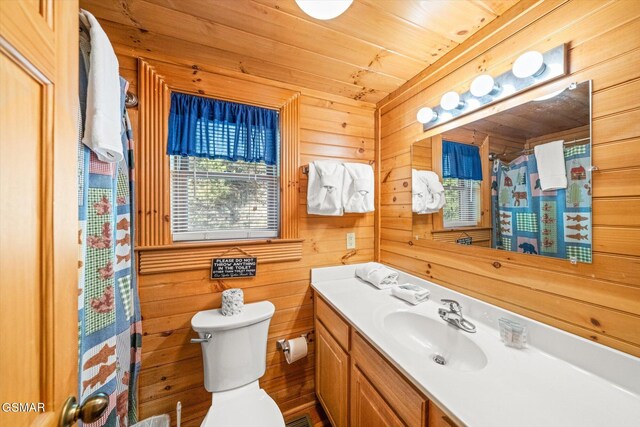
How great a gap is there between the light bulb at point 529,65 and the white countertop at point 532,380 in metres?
1.00

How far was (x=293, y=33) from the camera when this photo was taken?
1155 millimetres

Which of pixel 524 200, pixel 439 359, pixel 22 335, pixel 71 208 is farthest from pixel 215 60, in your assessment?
pixel 439 359

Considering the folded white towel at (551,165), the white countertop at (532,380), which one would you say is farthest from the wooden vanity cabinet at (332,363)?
the folded white towel at (551,165)

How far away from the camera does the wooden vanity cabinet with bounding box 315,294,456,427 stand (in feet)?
2.43

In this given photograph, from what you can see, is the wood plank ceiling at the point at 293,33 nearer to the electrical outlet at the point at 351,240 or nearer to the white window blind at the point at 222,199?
the white window blind at the point at 222,199

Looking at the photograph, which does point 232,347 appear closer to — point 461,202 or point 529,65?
point 461,202

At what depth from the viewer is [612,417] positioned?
605 mm

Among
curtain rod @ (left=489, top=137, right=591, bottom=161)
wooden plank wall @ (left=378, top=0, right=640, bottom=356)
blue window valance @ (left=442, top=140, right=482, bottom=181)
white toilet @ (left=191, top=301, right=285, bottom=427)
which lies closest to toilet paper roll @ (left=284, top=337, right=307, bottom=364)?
white toilet @ (left=191, top=301, right=285, bottom=427)

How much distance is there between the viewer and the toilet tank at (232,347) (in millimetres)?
1232

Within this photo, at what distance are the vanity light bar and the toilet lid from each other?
1790 mm

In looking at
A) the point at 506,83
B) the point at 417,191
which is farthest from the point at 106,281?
the point at 506,83

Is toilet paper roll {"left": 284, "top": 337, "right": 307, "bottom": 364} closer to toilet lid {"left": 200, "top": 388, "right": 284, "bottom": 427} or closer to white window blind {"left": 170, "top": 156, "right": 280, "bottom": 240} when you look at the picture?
toilet lid {"left": 200, "top": 388, "right": 284, "bottom": 427}

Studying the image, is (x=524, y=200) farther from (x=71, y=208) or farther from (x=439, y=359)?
(x=71, y=208)

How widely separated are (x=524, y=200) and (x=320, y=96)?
4.50 ft
